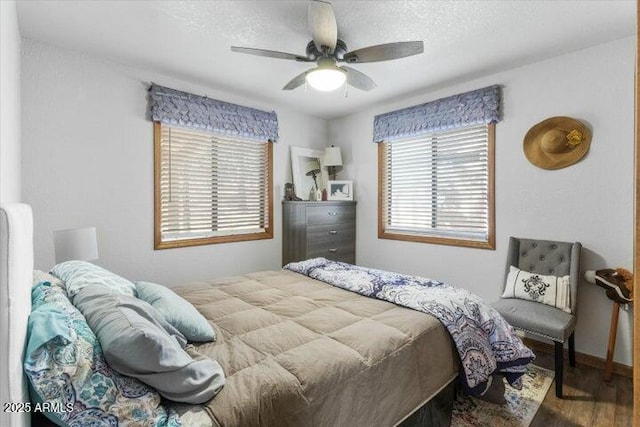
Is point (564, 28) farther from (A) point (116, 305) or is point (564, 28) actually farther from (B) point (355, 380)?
(A) point (116, 305)

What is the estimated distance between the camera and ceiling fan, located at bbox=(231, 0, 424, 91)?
6.17ft

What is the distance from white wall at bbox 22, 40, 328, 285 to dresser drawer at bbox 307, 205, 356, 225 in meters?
1.29

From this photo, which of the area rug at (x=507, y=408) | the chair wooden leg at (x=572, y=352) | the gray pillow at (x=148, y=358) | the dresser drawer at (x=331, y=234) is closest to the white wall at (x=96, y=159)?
the dresser drawer at (x=331, y=234)

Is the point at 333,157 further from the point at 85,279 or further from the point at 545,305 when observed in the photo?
the point at 85,279

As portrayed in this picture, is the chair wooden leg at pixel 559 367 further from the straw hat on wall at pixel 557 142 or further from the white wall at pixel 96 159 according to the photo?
the white wall at pixel 96 159

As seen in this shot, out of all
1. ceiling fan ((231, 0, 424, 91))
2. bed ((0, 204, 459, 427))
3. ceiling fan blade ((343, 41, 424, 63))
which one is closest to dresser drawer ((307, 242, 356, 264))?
bed ((0, 204, 459, 427))

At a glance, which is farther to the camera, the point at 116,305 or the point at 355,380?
the point at 355,380

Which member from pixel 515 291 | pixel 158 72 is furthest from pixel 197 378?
pixel 158 72

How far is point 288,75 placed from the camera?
3.09 meters

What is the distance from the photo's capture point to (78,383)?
34.5 inches

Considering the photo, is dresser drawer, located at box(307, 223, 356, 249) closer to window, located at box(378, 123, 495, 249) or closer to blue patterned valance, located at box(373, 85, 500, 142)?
window, located at box(378, 123, 495, 249)

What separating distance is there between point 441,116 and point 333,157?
1484 millimetres

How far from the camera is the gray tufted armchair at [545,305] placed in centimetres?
213

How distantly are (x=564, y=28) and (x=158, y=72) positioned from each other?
11.2ft
